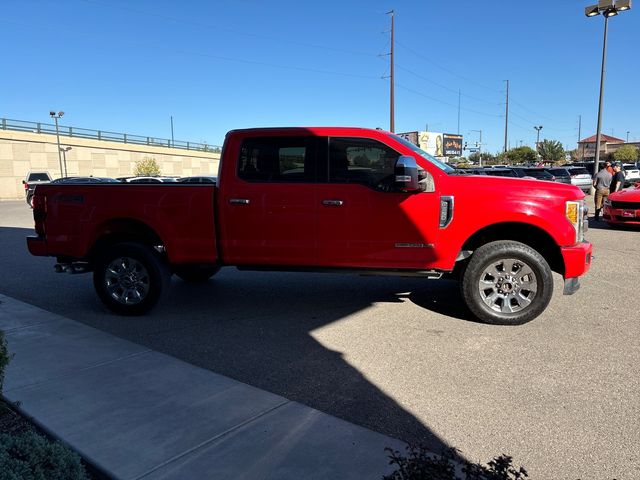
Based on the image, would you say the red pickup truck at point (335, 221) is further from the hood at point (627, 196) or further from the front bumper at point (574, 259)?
the hood at point (627, 196)

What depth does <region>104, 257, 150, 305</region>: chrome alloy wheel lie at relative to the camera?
5836 mm

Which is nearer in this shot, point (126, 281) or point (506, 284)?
point (506, 284)

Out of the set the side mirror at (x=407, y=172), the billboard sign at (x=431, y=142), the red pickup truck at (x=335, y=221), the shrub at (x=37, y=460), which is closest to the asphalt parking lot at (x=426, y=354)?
the red pickup truck at (x=335, y=221)

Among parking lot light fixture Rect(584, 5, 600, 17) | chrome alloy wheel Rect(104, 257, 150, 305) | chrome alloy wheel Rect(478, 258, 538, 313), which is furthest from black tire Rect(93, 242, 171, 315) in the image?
parking lot light fixture Rect(584, 5, 600, 17)

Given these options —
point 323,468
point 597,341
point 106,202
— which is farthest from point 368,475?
point 106,202

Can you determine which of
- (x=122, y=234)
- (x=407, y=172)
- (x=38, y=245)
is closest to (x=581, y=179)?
(x=407, y=172)

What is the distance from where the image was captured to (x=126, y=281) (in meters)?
5.87

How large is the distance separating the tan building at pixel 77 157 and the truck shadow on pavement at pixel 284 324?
40.0 meters

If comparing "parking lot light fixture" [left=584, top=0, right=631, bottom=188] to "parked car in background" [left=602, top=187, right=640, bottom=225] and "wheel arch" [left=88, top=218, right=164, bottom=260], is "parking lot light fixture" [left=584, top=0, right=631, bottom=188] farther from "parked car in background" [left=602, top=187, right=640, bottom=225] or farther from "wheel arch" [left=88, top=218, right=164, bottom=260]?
"wheel arch" [left=88, top=218, right=164, bottom=260]

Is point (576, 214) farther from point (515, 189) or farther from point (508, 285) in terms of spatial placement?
point (508, 285)

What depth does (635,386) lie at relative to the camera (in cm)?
381

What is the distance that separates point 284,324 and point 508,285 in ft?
8.16

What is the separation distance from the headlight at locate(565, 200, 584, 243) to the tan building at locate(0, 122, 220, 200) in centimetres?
4648

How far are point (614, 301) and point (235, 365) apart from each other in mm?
4906
